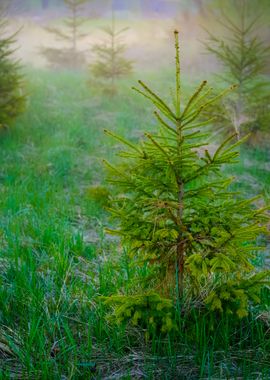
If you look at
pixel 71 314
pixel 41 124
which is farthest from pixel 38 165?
pixel 71 314

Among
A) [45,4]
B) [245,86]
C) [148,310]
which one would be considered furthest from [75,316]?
[45,4]

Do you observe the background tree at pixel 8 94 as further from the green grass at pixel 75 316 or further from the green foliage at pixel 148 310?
the green foliage at pixel 148 310

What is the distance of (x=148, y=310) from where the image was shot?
254cm

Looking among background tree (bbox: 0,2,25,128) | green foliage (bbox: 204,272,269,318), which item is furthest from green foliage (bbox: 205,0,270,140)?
green foliage (bbox: 204,272,269,318)

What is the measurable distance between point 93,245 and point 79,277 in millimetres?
793

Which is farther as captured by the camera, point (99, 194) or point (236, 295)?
point (99, 194)

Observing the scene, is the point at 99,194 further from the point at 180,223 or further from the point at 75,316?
the point at 180,223

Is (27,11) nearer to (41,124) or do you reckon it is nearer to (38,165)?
(41,124)

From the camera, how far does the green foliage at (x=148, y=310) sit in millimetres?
2482

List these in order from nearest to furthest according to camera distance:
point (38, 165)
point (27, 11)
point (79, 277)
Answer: point (79, 277) → point (38, 165) → point (27, 11)

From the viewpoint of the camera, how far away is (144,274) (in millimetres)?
3199

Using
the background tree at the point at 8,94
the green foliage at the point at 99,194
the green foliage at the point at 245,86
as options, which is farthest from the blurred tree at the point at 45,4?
the green foliage at the point at 99,194

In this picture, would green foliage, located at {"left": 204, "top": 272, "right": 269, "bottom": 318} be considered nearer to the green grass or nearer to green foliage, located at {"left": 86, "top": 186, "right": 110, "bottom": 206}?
the green grass

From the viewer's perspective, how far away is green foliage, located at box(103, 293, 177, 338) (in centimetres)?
248
